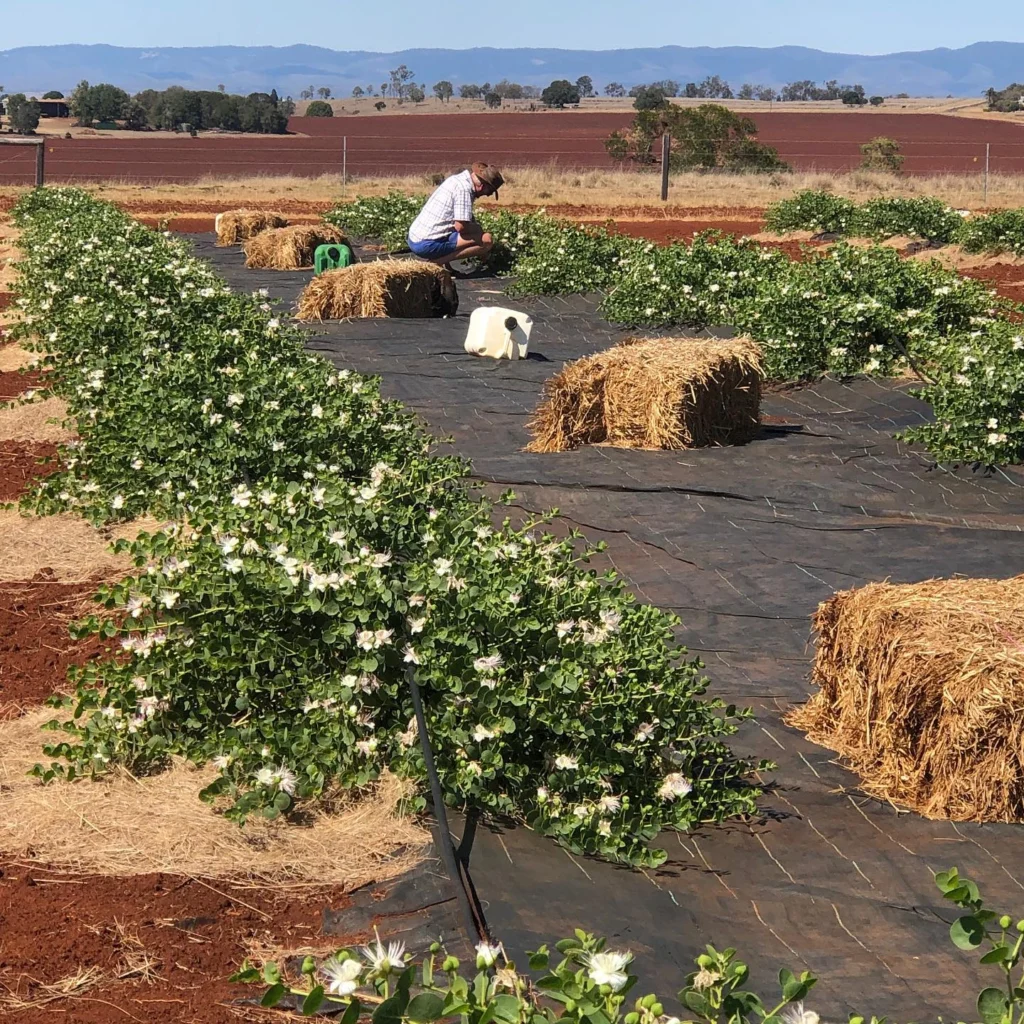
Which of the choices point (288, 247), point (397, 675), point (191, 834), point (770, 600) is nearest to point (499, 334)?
point (770, 600)

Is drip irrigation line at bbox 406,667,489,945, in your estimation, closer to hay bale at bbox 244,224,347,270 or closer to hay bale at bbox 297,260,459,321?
hay bale at bbox 297,260,459,321

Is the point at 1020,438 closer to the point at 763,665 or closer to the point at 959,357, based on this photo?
the point at 959,357

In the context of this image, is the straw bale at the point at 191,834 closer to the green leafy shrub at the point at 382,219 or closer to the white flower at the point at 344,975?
the white flower at the point at 344,975

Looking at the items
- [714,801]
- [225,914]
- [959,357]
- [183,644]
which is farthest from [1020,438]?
[225,914]

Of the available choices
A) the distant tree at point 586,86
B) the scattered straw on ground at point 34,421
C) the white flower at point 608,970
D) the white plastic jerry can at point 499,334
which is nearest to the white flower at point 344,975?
the white flower at point 608,970

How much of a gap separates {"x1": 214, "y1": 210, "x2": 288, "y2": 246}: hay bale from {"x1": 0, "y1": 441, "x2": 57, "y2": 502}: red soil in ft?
35.2

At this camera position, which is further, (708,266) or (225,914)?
(708,266)

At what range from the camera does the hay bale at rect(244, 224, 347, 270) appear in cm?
1627

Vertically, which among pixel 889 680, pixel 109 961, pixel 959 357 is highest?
pixel 959 357

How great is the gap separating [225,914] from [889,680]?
196cm

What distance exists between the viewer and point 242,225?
19.1 meters

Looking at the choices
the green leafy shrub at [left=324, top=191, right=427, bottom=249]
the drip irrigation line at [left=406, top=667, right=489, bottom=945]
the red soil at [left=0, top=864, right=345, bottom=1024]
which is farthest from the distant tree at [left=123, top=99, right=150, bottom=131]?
the red soil at [left=0, top=864, right=345, bottom=1024]

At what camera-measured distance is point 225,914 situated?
340 cm

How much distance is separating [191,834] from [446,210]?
1126 centimetres
